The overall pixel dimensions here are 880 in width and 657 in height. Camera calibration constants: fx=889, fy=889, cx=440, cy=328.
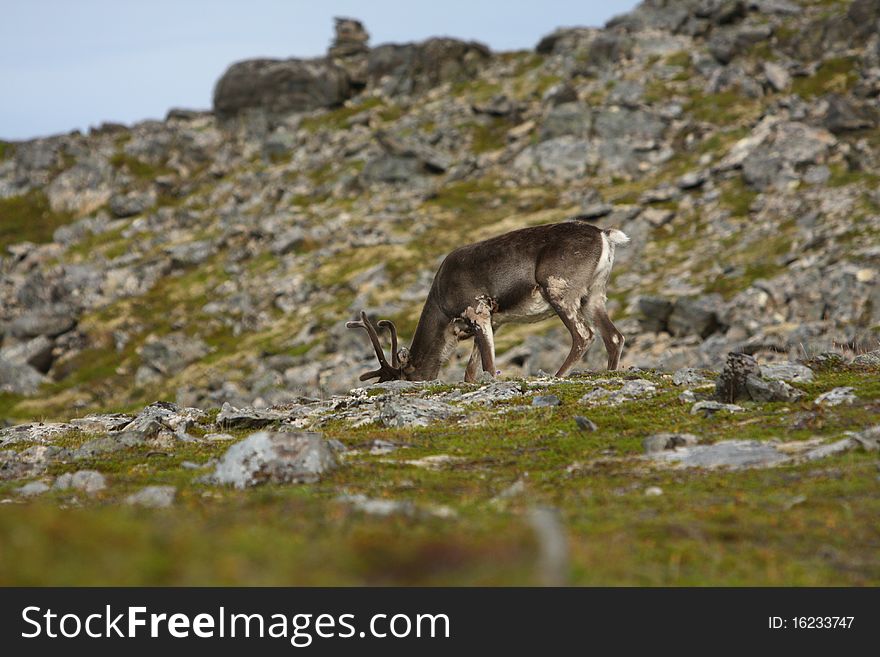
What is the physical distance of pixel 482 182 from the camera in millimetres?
69125

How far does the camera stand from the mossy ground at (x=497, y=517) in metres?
6.32

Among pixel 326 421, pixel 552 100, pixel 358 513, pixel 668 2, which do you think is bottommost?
pixel 326 421

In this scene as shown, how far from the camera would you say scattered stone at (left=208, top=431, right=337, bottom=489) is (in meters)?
11.1

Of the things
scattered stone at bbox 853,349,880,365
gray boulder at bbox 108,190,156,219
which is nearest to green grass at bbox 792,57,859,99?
scattered stone at bbox 853,349,880,365

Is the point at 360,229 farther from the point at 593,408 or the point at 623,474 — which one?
the point at 623,474

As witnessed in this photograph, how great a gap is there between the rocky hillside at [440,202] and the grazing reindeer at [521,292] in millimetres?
10358

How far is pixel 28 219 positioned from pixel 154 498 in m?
88.5

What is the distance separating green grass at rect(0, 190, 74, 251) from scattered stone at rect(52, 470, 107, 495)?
264 ft

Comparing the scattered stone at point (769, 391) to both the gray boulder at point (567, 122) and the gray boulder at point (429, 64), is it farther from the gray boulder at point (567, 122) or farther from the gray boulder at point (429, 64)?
the gray boulder at point (429, 64)

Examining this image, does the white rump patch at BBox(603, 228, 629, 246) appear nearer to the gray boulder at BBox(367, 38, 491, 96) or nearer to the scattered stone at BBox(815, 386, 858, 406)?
the scattered stone at BBox(815, 386, 858, 406)

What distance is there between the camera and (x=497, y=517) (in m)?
8.68

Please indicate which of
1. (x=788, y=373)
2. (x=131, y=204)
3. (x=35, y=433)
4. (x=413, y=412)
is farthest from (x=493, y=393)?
(x=131, y=204)

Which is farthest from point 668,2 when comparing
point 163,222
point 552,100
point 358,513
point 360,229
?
point 358,513
